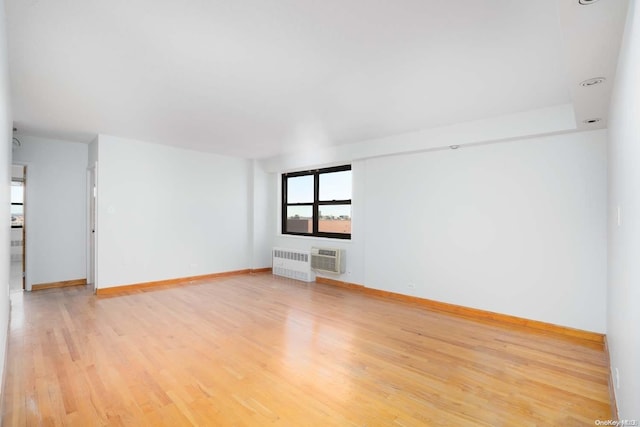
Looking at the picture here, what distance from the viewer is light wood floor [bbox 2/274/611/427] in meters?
2.14

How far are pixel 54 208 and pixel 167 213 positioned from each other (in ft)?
5.80

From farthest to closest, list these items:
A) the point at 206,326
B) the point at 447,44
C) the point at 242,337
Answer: the point at 206,326 → the point at 242,337 → the point at 447,44

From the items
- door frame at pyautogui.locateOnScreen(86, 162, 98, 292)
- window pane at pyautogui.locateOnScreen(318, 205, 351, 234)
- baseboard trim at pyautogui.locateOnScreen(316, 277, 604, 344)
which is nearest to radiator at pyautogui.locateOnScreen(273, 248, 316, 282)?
window pane at pyautogui.locateOnScreen(318, 205, 351, 234)

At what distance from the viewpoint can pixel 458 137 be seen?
4.30m

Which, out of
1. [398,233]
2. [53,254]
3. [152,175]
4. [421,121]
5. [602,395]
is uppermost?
[421,121]

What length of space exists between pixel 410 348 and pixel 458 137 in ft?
8.99

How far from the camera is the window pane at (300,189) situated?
696 centimetres

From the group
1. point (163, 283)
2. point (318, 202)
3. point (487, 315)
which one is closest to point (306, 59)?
point (487, 315)

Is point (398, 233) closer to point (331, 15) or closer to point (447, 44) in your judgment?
point (447, 44)

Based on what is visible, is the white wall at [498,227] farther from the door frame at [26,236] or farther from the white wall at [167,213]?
the door frame at [26,236]

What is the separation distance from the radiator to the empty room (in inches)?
1.6

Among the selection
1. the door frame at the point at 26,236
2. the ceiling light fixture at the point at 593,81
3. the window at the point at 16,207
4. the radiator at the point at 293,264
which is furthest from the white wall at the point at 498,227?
the window at the point at 16,207

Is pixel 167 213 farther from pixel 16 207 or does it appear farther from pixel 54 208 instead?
pixel 16 207

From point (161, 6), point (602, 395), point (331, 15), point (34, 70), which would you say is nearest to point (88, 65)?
point (34, 70)
